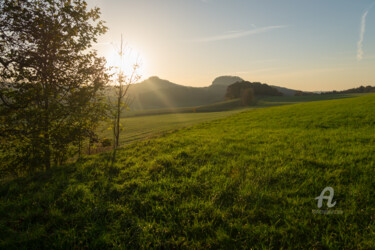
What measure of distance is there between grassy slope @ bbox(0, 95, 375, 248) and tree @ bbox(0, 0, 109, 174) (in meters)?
1.86

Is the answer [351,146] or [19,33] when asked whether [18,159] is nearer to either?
[19,33]

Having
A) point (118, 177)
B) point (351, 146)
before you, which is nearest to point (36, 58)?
point (118, 177)

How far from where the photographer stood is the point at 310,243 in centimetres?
282

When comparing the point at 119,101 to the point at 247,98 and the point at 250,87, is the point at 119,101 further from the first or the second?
the point at 250,87

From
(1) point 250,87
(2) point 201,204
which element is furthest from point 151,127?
(1) point 250,87

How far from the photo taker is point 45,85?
795 cm

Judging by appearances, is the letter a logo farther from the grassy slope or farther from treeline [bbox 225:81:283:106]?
treeline [bbox 225:81:283:106]

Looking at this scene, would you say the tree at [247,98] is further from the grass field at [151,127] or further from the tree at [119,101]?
the tree at [119,101]

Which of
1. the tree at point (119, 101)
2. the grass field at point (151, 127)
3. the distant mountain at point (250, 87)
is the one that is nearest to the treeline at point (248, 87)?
the distant mountain at point (250, 87)

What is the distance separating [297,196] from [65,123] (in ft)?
30.8

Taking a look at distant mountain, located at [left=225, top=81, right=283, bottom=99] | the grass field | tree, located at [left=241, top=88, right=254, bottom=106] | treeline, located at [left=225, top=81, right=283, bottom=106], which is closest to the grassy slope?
the grass field

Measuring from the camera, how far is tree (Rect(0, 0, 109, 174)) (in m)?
7.10

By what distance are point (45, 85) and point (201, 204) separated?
28.9ft

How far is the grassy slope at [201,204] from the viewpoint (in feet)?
10.1
